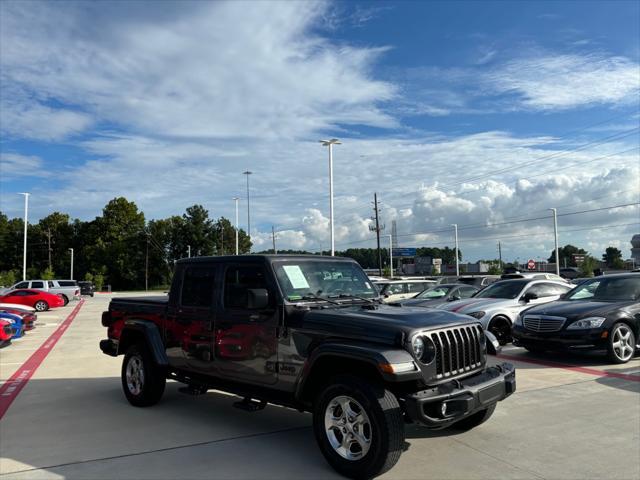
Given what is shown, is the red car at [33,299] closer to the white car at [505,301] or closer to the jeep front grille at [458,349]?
the white car at [505,301]

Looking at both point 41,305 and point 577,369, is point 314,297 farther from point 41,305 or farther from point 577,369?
point 41,305

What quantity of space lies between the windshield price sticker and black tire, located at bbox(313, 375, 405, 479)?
1.17 metres

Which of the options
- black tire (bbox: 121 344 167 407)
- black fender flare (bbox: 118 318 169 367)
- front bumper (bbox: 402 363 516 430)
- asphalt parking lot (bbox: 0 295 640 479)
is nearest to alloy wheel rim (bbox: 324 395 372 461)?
asphalt parking lot (bbox: 0 295 640 479)

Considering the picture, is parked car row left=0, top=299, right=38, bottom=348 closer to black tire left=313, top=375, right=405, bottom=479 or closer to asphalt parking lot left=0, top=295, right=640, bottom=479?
asphalt parking lot left=0, top=295, right=640, bottom=479

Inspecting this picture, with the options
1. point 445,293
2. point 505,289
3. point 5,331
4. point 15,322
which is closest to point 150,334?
point 5,331

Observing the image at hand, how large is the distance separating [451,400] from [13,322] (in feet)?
43.2

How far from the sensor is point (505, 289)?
12.8 meters

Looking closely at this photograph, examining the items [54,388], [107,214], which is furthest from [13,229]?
[54,388]

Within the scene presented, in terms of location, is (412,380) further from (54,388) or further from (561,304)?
(561,304)

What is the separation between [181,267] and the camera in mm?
6480

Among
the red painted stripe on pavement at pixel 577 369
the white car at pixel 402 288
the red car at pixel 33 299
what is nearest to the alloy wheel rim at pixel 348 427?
the red painted stripe on pavement at pixel 577 369

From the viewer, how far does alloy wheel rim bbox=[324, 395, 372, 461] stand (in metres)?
4.19

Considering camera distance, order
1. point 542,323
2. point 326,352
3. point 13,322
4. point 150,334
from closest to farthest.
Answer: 1. point 326,352
2. point 150,334
3. point 542,323
4. point 13,322

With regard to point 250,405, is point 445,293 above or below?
above
